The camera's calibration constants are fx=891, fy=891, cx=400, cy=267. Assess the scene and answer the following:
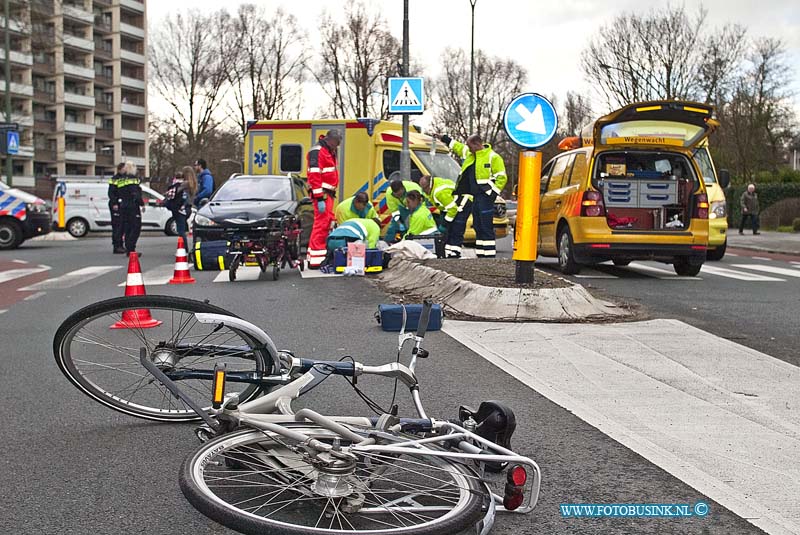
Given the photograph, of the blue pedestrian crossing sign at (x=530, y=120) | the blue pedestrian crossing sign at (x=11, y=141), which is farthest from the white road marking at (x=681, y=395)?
the blue pedestrian crossing sign at (x=11, y=141)

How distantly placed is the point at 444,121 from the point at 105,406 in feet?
223

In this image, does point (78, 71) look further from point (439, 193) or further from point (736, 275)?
point (736, 275)

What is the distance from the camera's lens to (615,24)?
4616 cm

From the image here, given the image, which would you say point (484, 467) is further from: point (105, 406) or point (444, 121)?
point (444, 121)

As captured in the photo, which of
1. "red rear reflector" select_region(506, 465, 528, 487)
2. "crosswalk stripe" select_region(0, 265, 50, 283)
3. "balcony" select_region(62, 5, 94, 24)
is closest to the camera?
"red rear reflector" select_region(506, 465, 528, 487)

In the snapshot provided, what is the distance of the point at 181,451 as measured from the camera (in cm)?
422

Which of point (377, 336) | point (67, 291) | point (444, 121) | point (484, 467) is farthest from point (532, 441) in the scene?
point (444, 121)

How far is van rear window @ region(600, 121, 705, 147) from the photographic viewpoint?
12.7m

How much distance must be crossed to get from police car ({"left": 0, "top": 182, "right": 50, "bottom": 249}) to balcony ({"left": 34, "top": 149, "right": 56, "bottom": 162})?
6318cm

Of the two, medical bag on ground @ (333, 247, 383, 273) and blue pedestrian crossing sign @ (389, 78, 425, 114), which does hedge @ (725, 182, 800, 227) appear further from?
medical bag on ground @ (333, 247, 383, 273)

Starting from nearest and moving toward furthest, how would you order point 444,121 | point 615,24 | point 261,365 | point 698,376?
point 261,365 → point 698,376 → point 615,24 → point 444,121

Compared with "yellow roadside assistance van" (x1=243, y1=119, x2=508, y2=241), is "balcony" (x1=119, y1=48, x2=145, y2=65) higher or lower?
higher

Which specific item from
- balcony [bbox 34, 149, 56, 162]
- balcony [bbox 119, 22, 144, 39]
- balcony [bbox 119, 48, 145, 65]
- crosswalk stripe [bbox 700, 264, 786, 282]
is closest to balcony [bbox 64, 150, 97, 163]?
balcony [bbox 34, 149, 56, 162]

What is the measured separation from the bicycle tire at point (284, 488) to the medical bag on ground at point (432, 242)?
1050 centimetres
